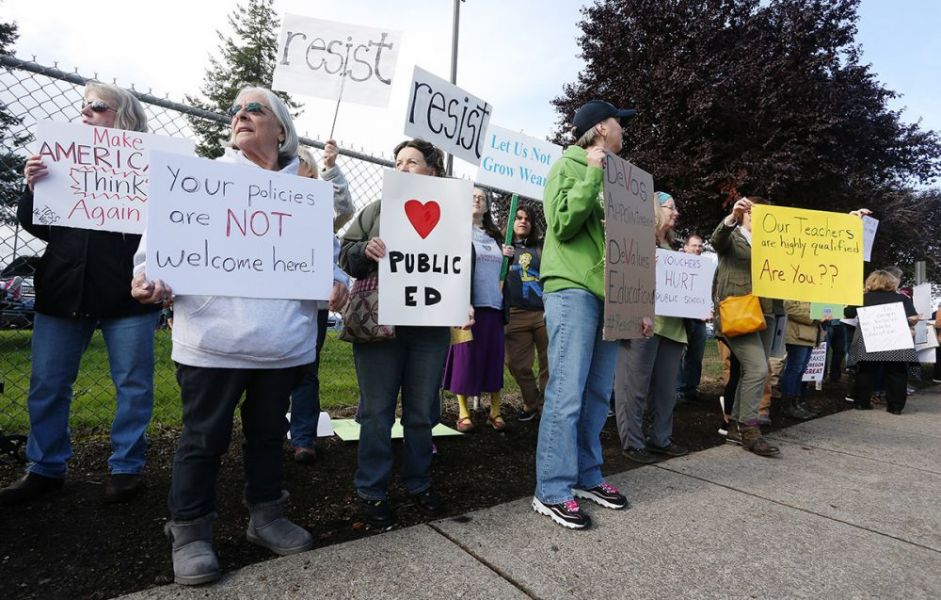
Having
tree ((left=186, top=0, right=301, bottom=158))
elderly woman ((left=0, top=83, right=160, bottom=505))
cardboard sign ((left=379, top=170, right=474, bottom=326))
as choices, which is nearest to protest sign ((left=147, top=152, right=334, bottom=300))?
cardboard sign ((left=379, top=170, right=474, bottom=326))

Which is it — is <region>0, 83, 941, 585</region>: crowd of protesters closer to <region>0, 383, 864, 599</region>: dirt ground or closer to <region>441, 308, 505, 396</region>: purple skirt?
<region>0, 383, 864, 599</region>: dirt ground

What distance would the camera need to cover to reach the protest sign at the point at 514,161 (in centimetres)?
480

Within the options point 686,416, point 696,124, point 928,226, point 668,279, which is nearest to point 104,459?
point 668,279

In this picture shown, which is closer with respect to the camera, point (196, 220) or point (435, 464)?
point (196, 220)

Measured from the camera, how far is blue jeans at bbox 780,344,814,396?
19.1 ft

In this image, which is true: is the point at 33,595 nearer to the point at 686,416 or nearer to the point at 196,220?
the point at 196,220

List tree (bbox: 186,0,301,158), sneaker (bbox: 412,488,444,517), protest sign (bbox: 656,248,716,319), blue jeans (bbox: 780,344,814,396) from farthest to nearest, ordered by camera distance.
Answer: tree (bbox: 186,0,301,158)
blue jeans (bbox: 780,344,814,396)
protest sign (bbox: 656,248,716,319)
sneaker (bbox: 412,488,444,517)

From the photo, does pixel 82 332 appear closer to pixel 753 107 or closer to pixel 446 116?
pixel 446 116

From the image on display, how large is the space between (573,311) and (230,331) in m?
1.55

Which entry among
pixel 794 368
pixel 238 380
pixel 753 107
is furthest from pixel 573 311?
pixel 753 107

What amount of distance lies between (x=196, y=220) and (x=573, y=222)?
1.61 meters

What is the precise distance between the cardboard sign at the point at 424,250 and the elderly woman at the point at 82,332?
1269 millimetres

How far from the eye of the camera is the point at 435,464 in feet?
11.1

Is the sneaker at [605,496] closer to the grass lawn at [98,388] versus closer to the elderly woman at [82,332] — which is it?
the elderly woman at [82,332]
